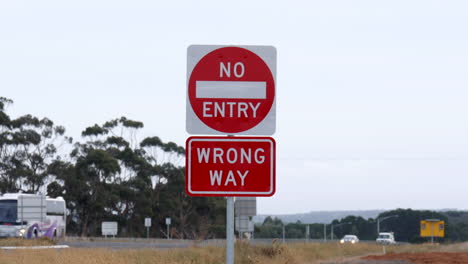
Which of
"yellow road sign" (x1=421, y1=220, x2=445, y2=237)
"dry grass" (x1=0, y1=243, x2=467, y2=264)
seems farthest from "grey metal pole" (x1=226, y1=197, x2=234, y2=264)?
"yellow road sign" (x1=421, y1=220, x2=445, y2=237)

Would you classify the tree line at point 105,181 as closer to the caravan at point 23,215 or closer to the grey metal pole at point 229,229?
the caravan at point 23,215

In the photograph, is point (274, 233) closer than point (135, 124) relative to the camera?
No

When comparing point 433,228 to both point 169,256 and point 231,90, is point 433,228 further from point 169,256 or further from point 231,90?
point 231,90

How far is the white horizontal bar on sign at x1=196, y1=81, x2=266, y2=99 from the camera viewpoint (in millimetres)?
5590

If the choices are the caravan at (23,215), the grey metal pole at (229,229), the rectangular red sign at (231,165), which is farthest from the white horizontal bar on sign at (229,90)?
the caravan at (23,215)

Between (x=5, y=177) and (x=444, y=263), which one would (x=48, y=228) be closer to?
(x=5, y=177)

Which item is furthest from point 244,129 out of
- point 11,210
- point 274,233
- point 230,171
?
point 274,233

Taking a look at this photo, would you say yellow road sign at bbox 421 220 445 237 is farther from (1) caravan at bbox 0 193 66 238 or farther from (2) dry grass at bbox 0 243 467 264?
(2) dry grass at bbox 0 243 467 264

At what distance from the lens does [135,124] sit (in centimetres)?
8188

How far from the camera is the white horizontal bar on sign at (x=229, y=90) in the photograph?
5590 mm

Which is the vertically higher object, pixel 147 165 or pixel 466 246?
pixel 147 165

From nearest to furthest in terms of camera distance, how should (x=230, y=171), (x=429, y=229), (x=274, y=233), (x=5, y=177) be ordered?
1. (x=230, y=171)
2. (x=5, y=177)
3. (x=429, y=229)
4. (x=274, y=233)

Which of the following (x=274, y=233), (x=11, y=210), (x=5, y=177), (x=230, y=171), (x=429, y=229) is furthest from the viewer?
(x=274, y=233)

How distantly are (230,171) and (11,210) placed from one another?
4412 cm
